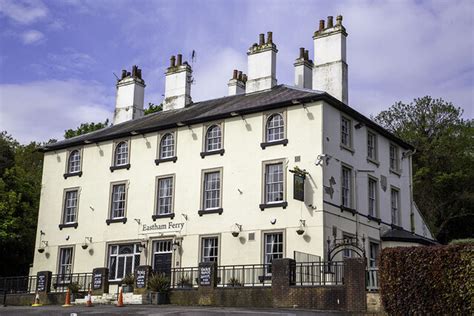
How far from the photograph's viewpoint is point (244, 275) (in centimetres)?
2862

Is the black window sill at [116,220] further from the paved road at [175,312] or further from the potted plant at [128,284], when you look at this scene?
the paved road at [175,312]

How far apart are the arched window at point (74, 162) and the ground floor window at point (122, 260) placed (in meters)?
5.27

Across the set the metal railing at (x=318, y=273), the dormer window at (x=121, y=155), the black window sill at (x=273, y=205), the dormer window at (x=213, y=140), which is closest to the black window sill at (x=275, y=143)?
the dormer window at (x=213, y=140)

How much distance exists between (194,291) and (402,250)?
939 cm

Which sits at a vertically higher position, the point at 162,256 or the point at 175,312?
the point at 162,256

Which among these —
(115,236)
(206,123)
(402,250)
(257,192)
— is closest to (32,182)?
(115,236)

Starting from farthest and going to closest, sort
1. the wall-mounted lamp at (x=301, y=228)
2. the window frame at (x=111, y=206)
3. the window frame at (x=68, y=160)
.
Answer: the window frame at (x=68, y=160) < the window frame at (x=111, y=206) < the wall-mounted lamp at (x=301, y=228)

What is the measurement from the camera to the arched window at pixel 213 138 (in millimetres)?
32500

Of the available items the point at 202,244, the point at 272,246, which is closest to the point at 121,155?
the point at 202,244

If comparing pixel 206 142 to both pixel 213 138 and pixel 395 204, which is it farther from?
pixel 395 204

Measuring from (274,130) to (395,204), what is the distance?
8174 millimetres

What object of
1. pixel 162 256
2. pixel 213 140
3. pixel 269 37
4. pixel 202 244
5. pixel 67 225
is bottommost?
pixel 162 256

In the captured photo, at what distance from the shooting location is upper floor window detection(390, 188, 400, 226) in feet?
113

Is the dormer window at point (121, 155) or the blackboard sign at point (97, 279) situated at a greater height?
the dormer window at point (121, 155)
